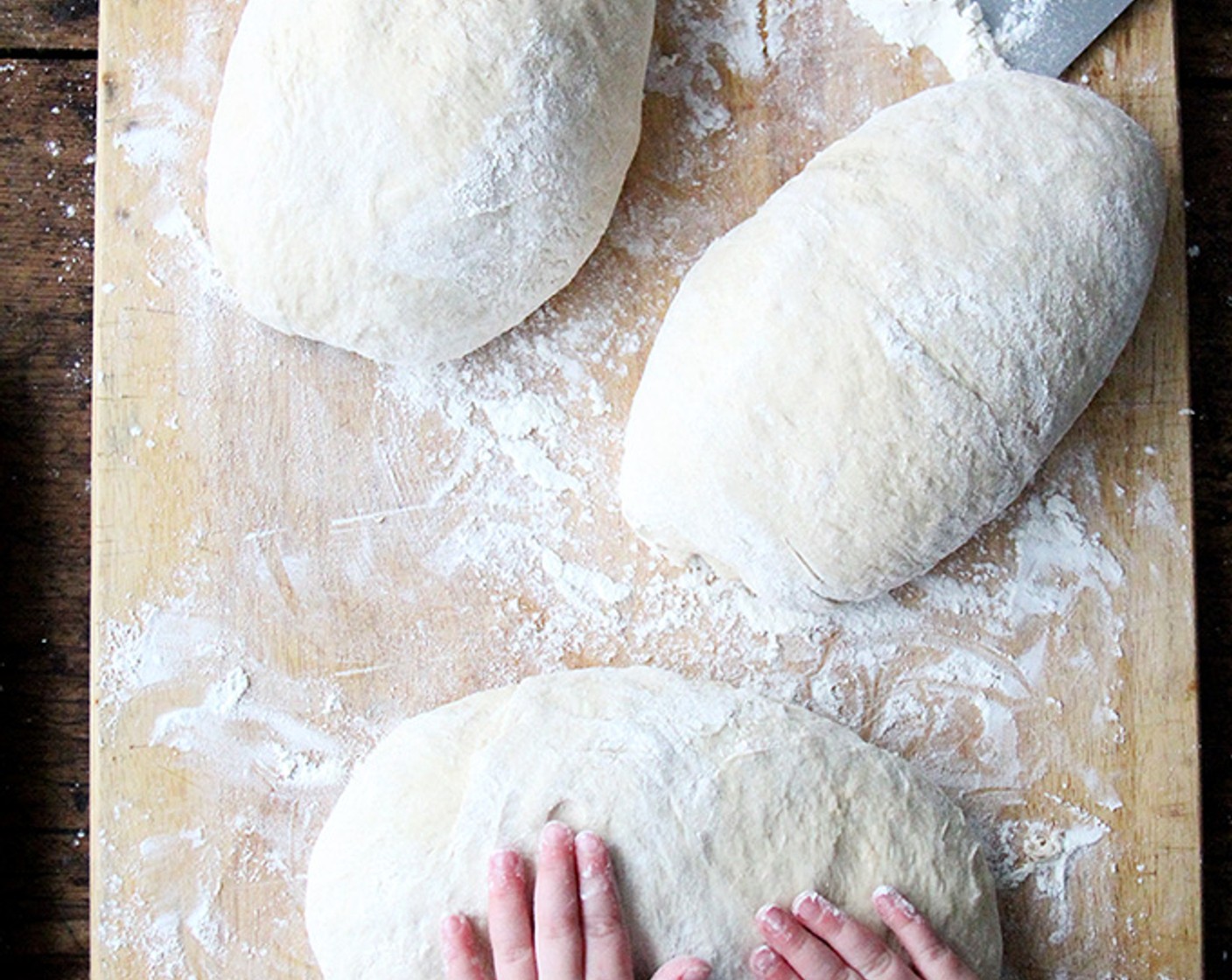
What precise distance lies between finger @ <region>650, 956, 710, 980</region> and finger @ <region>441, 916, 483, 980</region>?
0.51 ft

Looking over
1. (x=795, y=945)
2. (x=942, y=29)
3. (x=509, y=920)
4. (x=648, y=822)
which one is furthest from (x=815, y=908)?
(x=942, y=29)

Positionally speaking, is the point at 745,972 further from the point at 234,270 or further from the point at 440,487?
the point at 234,270

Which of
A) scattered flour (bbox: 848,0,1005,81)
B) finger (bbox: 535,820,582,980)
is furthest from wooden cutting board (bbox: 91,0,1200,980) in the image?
finger (bbox: 535,820,582,980)

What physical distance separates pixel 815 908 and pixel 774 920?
0.13 ft

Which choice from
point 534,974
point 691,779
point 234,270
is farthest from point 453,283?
point 534,974

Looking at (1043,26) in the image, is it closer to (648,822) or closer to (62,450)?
(648,822)

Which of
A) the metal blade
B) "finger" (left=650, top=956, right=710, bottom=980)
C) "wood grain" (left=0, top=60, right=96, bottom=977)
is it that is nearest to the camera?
"finger" (left=650, top=956, right=710, bottom=980)

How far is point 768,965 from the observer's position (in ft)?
3.38

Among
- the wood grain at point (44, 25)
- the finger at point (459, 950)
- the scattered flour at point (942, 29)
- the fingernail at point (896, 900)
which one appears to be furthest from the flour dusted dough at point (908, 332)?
the wood grain at point (44, 25)

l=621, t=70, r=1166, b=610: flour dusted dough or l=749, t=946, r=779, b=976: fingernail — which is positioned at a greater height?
l=621, t=70, r=1166, b=610: flour dusted dough

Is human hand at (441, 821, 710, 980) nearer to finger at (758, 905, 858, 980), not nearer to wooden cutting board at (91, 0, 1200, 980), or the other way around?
finger at (758, 905, 858, 980)

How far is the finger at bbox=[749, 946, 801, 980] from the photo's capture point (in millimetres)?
1028

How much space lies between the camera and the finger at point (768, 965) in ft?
3.37

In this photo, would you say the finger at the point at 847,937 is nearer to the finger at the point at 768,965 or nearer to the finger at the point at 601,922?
the finger at the point at 768,965
